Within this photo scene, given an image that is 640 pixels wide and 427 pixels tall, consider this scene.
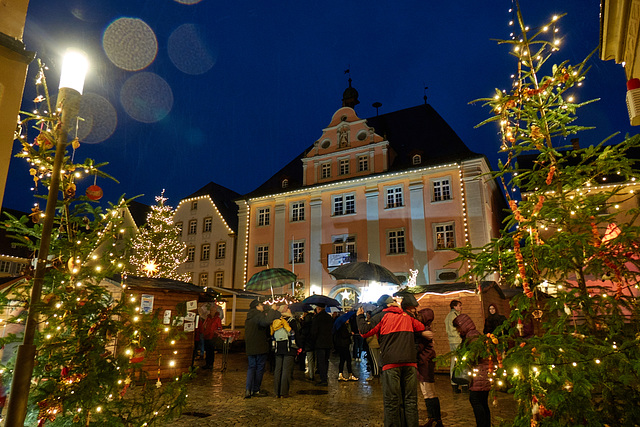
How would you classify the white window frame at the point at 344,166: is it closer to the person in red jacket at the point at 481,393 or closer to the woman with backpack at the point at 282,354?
the woman with backpack at the point at 282,354

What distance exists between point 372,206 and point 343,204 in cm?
214

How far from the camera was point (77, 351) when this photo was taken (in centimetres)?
416

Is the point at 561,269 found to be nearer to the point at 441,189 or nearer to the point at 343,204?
the point at 441,189

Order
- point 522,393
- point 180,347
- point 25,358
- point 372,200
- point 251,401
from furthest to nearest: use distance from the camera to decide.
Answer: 1. point 372,200
2. point 180,347
3. point 251,401
4. point 25,358
5. point 522,393

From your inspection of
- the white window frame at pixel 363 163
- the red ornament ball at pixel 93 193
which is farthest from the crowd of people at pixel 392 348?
the white window frame at pixel 363 163

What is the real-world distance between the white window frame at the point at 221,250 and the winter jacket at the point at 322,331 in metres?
22.9

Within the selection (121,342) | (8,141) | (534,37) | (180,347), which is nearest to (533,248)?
(534,37)

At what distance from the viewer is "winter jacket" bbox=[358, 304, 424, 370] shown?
6008mm

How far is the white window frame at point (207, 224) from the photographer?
3450 centimetres

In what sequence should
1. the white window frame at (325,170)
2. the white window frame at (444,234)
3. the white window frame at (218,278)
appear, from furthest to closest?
the white window frame at (218,278) < the white window frame at (325,170) < the white window frame at (444,234)

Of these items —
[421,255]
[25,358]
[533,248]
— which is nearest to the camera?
[25,358]

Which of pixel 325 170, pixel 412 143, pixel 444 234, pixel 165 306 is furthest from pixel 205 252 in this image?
pixel 165 306

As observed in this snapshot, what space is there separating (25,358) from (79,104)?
234cm

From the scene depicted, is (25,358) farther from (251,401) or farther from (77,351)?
(251,401)
